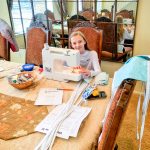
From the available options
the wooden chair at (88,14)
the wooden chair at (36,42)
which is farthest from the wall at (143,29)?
the wooden chair at (36,42)

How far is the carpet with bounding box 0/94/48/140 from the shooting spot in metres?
0.89

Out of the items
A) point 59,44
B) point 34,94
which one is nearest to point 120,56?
point 59,44

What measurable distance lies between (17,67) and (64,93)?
2.21 ft

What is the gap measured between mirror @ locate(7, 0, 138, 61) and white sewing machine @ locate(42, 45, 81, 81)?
3.65 feet

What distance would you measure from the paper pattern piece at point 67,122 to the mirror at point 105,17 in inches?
58.0

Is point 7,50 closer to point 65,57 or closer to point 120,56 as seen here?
point 65,57

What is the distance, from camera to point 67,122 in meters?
0.91

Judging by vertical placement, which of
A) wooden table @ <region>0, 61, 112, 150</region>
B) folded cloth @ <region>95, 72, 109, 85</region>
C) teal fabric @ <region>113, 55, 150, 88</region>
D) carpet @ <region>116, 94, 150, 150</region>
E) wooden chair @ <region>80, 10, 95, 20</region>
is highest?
wooden chair @ <region>80, 10, 95, 20</region>

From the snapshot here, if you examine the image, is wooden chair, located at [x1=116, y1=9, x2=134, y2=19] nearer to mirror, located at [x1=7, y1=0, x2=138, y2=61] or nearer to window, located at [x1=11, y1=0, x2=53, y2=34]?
mirror, located at [x1=7, y1=0, x2=138, y2=61]

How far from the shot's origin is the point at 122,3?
2.12 meters

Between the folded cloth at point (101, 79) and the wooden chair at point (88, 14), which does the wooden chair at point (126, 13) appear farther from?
the folded cloth at point (101, 79)

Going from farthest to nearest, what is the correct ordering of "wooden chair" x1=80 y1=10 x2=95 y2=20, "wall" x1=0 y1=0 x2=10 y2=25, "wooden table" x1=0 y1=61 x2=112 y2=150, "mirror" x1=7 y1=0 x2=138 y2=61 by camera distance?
"wall" x1=0 y1=0 x2=10 y2=25 < "wooden chair" x1=80 y1=10 x2=95 y2=20 < "mirror" x1=7 y1=0 x2=138 y2=61 < "wooden table" x1=0 y1=61 x2=112 y2=150

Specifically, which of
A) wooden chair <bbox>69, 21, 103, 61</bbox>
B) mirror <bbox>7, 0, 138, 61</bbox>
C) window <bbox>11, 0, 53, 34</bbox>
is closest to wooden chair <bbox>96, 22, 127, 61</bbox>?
mirror <bbox>7, 0, 138, 61</bbox>

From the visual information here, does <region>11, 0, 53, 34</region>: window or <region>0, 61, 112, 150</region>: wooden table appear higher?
<region>11, 0, 53, 34</region>: window
